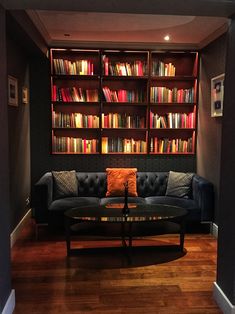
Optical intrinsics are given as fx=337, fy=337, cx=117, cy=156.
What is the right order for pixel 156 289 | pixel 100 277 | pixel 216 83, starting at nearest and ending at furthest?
pixel 156 289
pixel 100 277
pixel 216 83

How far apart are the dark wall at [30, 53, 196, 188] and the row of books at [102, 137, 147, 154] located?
10 cm

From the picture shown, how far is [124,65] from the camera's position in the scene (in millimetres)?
5219

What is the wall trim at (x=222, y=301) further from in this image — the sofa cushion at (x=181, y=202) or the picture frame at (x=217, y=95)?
the picture frame at (x=217, y=95)

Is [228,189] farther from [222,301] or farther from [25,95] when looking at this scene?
[25,95]

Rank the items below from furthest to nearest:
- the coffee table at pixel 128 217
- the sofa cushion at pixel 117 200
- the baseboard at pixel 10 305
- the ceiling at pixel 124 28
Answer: the sofa cushion at pixel 117 200 < the ceiling at pixel 124 28 < the coffee table at pixel 128 217 < the baseboard at pixel 10 305

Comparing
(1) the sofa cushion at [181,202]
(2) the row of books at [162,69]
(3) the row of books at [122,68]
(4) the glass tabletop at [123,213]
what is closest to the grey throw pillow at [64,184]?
(4) the glass tabletop at [123,213]

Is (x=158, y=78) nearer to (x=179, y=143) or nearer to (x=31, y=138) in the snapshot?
(x=179, y=143)

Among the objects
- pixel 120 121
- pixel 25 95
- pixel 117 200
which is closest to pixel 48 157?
pixel 25 95

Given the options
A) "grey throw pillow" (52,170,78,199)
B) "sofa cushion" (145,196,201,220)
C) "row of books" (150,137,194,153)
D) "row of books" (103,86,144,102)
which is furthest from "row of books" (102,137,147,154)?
"sofa cushion" (145,196,201,220)

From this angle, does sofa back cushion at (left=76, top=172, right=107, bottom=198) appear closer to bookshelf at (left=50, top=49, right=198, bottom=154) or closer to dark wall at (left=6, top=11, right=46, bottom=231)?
bookshelf at (left=50, top=49, right=198, bottom=154)

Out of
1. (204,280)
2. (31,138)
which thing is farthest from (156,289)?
(31,138)

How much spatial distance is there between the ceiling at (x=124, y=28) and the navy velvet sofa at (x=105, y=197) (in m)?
2.00

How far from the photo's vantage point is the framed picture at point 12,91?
4008 millimetres

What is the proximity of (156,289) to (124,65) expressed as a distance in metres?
3.41
